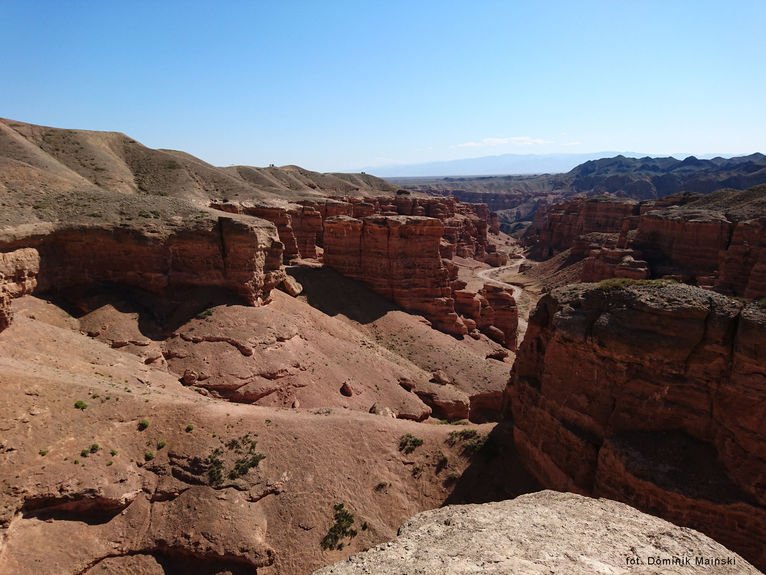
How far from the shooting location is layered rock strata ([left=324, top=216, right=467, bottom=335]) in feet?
155

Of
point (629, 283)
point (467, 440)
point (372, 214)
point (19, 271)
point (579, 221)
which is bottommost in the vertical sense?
point (467, 440)

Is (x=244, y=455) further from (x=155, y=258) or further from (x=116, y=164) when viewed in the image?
(x=116, y=164)

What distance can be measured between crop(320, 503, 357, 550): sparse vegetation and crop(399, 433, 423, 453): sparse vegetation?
3988 mm

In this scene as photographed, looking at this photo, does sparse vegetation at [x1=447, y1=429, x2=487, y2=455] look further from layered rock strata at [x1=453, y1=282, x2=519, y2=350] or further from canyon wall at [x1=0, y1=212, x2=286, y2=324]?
layered rock strata at [x1=453, y1=282, x2=519, y2=350]

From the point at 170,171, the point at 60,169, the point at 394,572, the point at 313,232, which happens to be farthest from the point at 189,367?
the point at 170,171

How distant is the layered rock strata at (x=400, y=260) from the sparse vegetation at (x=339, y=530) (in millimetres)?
29417

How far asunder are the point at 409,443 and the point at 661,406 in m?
10.4

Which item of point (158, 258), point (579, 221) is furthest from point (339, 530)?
point (579, 221)

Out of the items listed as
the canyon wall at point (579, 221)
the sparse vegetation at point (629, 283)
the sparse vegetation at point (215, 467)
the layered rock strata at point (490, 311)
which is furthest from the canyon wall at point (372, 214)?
the sparse vegetation at point (629, 283)

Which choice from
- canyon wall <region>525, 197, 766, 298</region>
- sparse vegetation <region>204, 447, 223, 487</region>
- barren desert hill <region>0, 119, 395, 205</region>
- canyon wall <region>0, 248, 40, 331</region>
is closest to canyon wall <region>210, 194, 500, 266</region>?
barren desert hill <region>0, 119, 395, 205</region>

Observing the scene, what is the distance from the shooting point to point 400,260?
47594mm

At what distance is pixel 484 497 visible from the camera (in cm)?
1922

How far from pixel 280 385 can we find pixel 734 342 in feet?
75.7

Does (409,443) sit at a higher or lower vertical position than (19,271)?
lower
